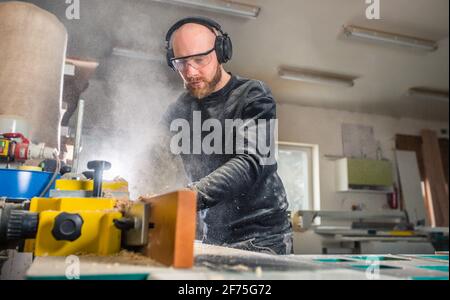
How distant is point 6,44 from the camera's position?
1.39 meters

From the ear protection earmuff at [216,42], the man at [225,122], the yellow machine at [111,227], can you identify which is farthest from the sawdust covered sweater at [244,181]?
the yellow machine at [111,227]

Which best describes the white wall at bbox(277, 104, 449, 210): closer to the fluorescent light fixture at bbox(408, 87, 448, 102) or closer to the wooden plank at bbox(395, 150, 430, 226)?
the wooden plank at bbox(395, 150, 430, 226)

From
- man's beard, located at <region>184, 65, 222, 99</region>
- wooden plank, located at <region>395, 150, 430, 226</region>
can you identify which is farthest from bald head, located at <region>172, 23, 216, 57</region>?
wooden plank, located at <region>395, 150, 430, 226</region>

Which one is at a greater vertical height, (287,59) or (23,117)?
(287,59)

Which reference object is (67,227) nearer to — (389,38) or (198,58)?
(198,58)

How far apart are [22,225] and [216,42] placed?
3.43ft

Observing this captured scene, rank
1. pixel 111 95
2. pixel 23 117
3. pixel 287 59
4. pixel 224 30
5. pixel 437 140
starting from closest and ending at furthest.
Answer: pixel 23 117, pixel 111 95, pixel 224 30, pixel 287 59, pixel 437 140

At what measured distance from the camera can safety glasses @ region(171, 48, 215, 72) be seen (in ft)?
4.64

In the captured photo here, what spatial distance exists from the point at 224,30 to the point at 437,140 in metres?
4.05

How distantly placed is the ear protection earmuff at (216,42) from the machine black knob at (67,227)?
93cm

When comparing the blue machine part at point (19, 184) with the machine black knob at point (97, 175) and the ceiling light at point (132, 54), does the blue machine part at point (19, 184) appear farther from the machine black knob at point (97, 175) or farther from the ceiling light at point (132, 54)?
the ceiling light at point (132, 54)
